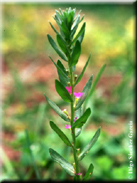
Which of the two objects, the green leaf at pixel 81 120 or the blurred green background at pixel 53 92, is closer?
the green leaf at pixel 81 120

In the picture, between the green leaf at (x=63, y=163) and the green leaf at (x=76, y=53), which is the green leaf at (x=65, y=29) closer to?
the green leaf at (x=76, y=53)

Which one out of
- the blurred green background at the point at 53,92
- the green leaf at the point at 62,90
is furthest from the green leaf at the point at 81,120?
the blurred green background at the point at 53,92

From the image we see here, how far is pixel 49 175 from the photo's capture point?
742mm

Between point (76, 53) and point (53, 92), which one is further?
point (53, 92)

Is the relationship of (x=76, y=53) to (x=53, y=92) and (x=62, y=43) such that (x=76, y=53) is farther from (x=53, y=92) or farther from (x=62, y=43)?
(x=53, y=92)

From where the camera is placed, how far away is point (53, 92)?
4.76 feet

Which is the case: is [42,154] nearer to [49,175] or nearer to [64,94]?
[49,175]

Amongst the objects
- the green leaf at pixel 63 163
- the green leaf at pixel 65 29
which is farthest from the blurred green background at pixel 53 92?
the green leaf at pixel 65 29

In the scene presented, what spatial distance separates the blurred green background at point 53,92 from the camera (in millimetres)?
807

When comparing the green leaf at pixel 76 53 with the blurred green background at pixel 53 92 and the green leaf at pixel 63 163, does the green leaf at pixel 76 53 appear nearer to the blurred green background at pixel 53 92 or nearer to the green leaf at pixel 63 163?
the green leaf at pixel 63 163

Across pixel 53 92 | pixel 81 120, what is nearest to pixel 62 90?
pixel 81 120

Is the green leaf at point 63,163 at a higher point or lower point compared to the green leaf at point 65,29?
lower

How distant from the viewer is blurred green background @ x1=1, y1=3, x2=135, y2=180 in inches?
31.8

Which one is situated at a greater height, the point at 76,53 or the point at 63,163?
the point at 76,53
